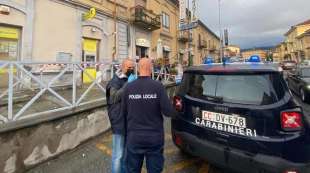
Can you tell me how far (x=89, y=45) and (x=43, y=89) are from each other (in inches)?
317

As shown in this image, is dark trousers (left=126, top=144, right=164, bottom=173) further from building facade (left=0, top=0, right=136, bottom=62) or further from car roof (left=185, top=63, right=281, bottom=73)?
building facade (left=0, top=0, right=136, bottom=62)

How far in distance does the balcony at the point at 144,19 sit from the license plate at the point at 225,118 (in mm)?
12837

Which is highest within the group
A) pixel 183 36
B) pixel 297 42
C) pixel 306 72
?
pixel 297 42

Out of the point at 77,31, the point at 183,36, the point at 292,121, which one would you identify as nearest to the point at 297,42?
the point at 183,36

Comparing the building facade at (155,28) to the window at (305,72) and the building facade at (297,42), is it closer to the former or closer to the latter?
the window at (305,72)

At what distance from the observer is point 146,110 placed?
2561 millimetres

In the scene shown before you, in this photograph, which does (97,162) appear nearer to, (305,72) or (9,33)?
(9,33)

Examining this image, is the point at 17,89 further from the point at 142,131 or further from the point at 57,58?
the point at 142,131

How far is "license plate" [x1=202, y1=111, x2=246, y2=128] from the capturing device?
9.36 feet

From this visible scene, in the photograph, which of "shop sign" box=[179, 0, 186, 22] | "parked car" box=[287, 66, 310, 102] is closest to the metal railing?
"parked car" box=[287, 66, 310, 102]

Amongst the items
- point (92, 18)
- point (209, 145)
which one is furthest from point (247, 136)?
point (92, 18)

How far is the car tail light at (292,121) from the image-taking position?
103 inches

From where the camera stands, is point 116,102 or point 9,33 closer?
point 116,102

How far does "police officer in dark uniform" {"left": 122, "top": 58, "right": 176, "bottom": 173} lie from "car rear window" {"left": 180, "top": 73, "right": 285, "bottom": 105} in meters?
0.91
